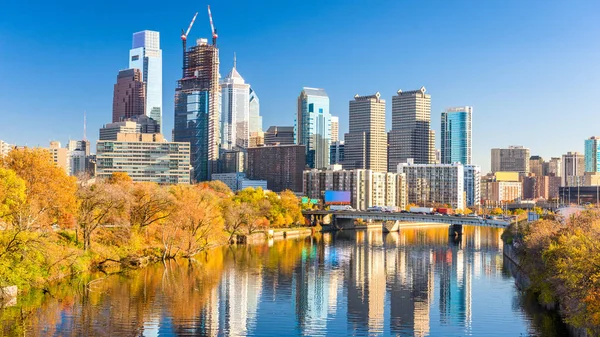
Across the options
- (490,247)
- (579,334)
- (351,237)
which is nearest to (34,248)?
(579,334)

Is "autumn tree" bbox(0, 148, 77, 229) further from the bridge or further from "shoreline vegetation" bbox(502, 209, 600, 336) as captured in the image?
the bridge

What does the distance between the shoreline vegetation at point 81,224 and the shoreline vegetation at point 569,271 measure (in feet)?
133

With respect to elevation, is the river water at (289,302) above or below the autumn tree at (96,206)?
below

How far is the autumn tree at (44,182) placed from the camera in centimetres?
7025

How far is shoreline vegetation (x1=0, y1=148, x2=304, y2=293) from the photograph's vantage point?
59.7m

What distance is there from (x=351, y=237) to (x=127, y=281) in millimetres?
79168

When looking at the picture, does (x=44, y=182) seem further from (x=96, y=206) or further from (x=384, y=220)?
(x=384, y=220)

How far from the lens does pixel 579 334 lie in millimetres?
46281

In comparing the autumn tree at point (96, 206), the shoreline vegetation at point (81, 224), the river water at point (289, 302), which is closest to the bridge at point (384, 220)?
the river water at point (289, 302)

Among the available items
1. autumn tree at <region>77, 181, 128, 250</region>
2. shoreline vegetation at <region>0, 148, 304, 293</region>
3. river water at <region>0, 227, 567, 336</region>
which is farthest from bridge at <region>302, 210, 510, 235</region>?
autumn tree at <region>77, 181, 128, 250</region>

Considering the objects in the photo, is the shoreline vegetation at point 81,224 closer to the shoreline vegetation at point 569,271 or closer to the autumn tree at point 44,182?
the autumn tree at point 44,182

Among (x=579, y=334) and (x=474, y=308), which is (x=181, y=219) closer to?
(x=474, y=308)

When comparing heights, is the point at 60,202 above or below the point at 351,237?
above

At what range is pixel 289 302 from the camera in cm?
6162
